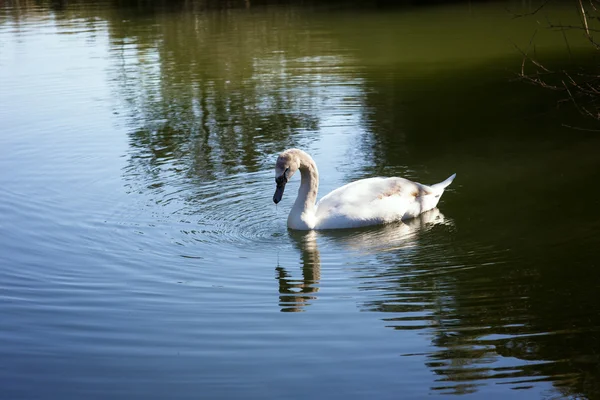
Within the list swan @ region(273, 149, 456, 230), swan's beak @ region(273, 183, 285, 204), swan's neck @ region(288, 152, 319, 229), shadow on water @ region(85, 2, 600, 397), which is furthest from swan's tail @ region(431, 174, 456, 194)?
swan's beak @ region(273, 183, 285, 204)

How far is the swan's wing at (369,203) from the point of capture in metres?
9.85

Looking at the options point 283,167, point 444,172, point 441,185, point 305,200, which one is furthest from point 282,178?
point 444,172

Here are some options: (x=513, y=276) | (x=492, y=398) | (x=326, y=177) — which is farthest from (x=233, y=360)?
(x=326, y=177)

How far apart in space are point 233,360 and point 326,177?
17.9ft

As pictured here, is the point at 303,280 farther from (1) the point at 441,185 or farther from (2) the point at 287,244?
(1) the point at 441,185

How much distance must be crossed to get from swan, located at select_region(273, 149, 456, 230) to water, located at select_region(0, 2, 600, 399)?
0.15 metres

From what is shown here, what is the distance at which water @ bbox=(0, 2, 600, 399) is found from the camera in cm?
660

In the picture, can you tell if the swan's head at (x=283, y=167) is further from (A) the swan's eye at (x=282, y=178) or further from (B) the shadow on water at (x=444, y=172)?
(B) the shadow on water at (x=444, y=172)

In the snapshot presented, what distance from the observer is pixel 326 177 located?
39.2 ft

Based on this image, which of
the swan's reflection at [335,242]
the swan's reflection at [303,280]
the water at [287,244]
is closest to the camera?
the water at [287,244]

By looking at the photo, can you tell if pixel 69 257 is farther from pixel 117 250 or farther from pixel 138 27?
pixel 138 27

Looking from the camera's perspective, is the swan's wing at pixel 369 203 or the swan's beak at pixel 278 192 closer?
the swan's beak at pixel 278 192

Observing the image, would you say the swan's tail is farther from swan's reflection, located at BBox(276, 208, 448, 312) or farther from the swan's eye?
the swan's eye

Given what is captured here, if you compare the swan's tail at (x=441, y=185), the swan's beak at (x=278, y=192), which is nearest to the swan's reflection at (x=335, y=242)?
the swan's tail at (x=441, y=185)
